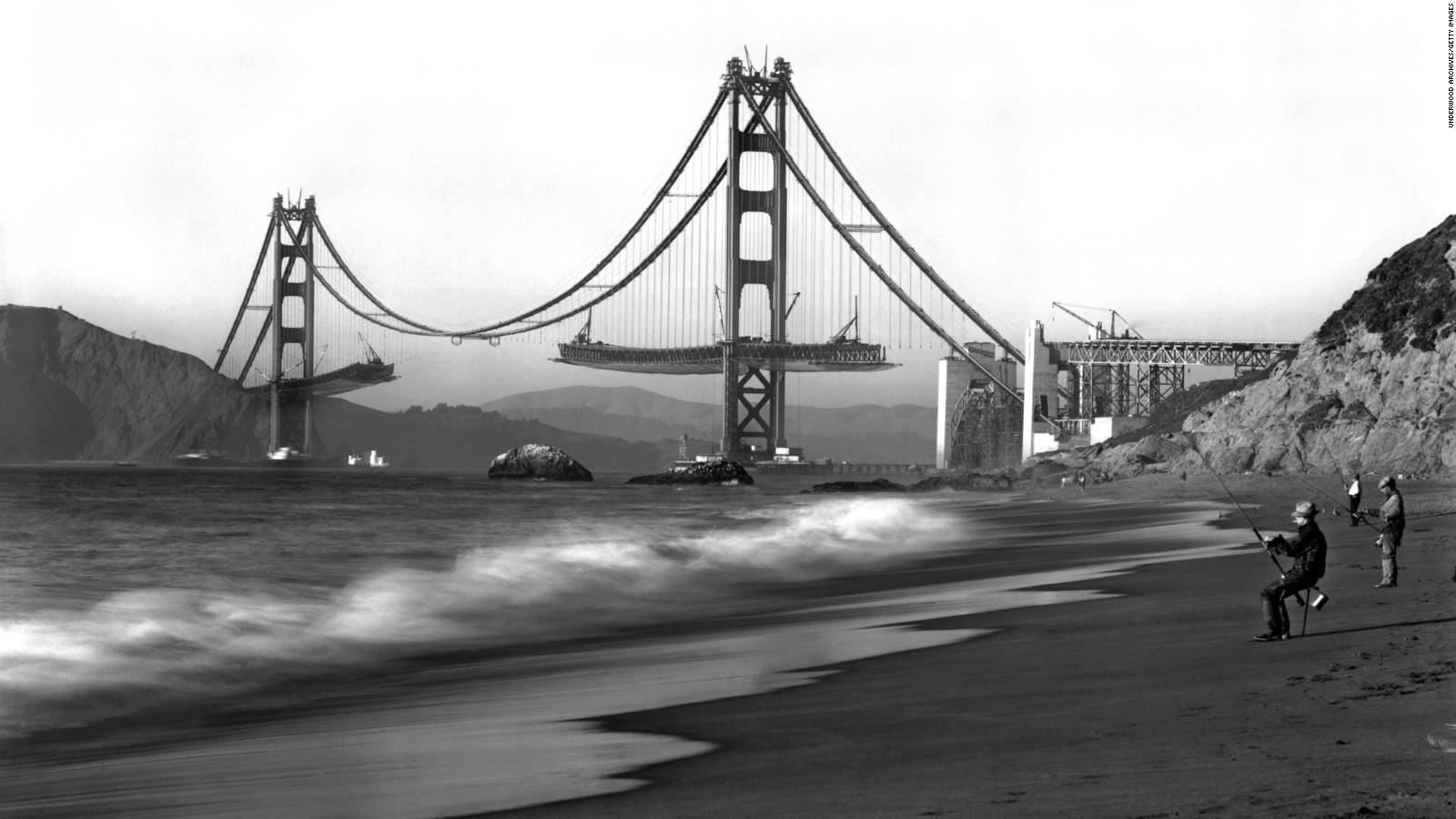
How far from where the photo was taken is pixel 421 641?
14.2 metres

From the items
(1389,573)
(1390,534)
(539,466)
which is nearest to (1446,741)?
(1390,534)

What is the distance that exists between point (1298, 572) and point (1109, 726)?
3.08 meters

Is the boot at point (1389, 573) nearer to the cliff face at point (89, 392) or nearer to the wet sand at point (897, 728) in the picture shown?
the wet sand at point (897, 728)

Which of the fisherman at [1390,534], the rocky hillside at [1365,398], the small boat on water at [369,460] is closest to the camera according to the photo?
the fisherman at [1390,534]

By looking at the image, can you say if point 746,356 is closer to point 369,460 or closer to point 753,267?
point 753,267

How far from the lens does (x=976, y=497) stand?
1993 inches

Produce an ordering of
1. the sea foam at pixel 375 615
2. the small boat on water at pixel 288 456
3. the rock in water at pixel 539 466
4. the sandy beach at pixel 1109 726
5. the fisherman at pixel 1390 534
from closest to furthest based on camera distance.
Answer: the sandy beach at pixel 1109 726 → the sea foam at pixel 375 615 → the fisherman at pixel 1390 534 → the rock in water at pixel 539 466 → the small boat on water at pixel 288 456

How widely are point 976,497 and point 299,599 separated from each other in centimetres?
3509

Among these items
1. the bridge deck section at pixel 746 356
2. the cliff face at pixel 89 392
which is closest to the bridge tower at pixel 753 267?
the bridge deck section at pixel 746 356

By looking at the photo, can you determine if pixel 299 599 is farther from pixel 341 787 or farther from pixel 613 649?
pixel 341 787

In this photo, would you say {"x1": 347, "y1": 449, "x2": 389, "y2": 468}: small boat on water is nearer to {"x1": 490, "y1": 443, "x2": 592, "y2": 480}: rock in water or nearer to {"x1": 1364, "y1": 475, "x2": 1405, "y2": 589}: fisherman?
{"x1": 490, "y1": 443, "x2": 592, "y2": 480}: rock in water

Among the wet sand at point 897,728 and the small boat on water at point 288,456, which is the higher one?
the small boat on water at point 288,456

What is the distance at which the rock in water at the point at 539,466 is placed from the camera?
9175 centimetres

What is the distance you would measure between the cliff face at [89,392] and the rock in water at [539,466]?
179 feet
